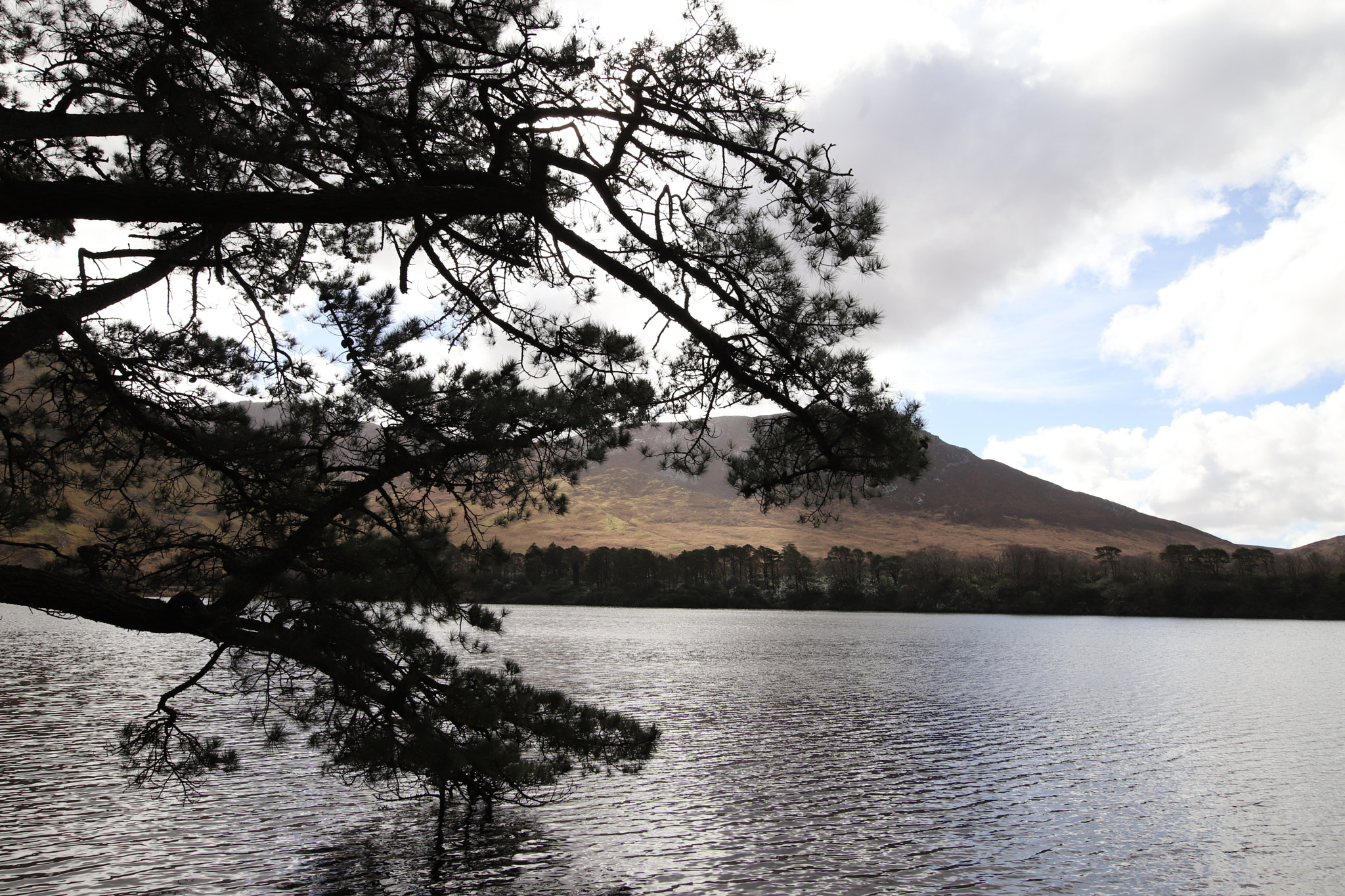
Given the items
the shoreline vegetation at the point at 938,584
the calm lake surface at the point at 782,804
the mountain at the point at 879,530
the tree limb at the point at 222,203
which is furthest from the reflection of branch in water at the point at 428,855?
the mountain at the point at 879,530

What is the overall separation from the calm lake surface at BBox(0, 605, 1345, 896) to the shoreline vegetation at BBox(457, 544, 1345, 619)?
56.4 m

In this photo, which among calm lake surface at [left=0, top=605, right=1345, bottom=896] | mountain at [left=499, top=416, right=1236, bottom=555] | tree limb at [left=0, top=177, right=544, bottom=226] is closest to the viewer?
tree limb at [left=0, top=177, right=544, bottom=226]

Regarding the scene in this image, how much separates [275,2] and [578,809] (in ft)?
30.7

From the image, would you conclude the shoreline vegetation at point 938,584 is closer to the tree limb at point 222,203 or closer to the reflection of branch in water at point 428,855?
the reflection of branch in water at point 428,855

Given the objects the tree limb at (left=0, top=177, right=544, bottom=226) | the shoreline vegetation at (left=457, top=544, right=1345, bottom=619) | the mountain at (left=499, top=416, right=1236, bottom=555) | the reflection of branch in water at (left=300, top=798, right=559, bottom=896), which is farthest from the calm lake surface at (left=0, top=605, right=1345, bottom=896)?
the mountain at (left=499, top=416, right=1236, bottom=555)

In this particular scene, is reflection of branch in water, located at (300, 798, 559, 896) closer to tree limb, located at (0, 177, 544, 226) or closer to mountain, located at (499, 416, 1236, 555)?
tree limb, located at (0, 177, 544, 226)

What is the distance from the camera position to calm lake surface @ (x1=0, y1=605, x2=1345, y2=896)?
318 inches

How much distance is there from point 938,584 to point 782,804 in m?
83.6

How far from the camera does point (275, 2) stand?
16.3ft

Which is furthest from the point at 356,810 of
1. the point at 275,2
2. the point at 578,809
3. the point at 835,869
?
the point at 275,2

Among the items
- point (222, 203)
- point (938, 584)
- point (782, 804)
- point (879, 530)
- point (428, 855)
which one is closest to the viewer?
point (222, 203)

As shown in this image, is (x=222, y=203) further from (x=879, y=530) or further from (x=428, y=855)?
(x=879, y=530)

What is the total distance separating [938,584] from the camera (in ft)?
292

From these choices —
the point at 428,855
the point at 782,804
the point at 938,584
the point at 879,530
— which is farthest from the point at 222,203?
the point at 879,530
